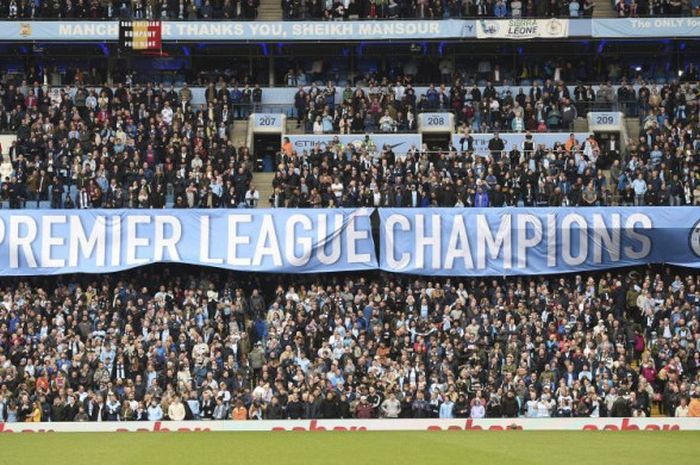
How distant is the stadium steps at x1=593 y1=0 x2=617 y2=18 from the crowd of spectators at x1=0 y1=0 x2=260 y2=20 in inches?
535

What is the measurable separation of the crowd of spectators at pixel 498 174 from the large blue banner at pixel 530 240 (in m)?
0.83

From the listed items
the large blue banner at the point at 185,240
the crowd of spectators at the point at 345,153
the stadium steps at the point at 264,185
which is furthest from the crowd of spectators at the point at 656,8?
the large blue banner at the point at 185,240

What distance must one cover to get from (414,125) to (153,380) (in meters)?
16.5

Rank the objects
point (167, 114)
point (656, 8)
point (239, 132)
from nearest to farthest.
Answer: point (167, 114), point (239, 132), point (656, 8)

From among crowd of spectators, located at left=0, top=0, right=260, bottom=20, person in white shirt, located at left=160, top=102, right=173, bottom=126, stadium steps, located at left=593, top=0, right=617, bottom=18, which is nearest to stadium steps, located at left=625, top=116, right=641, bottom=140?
stadium steps, located at left=593, top=0, right=617, bottom=18

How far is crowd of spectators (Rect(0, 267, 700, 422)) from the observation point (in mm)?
31969

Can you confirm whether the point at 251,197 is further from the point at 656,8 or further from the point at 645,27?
the point at 656,8

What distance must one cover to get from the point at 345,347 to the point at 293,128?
44.8ft

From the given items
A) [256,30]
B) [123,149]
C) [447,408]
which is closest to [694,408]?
[447,408]

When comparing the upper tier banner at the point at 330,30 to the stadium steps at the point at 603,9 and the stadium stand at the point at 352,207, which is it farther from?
the stadium steps at the point at 603,9

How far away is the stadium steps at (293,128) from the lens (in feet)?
149

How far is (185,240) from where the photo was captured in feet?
124

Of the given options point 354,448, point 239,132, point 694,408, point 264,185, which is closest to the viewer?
point 354,448

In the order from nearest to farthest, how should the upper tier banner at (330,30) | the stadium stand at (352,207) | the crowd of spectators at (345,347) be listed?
1. the crowd of spectators at (345,347)
2. the stadium stand at (352,207)
3. the upper tier banner at (330,30)
